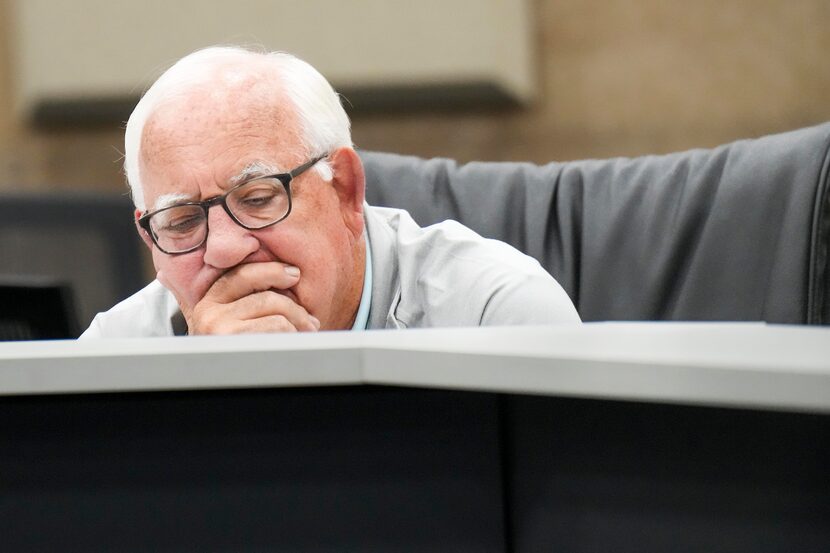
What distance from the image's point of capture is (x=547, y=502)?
1.76ft

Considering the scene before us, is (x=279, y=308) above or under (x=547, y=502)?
under

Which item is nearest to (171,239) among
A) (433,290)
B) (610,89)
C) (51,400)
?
(433,290)

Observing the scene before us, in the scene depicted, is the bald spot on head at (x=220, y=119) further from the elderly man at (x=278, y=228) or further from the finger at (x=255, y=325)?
the finger at (x=255, y=325)

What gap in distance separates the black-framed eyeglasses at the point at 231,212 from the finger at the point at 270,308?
0.27ft

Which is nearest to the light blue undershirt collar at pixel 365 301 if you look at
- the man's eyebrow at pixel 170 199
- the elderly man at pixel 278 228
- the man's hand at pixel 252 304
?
the elderly man at pixel 278 228

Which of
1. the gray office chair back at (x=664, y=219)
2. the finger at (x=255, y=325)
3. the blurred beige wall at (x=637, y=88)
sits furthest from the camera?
the blurred beige wall at (x=637, y=88)

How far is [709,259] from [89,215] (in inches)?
45.1

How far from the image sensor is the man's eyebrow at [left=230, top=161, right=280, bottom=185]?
1215mm

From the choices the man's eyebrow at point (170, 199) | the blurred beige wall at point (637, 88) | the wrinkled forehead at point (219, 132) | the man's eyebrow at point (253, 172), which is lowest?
the blurred beige wall at point (637, 88)

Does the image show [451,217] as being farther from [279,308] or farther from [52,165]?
[52,165]

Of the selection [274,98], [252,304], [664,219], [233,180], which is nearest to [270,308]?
[252,304]

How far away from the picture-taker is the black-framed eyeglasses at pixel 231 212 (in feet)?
3.98

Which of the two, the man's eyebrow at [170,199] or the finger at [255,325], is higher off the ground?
the man's eyebrow at [170,199]

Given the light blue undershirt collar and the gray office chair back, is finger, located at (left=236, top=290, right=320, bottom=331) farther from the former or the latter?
the gray office chair back
